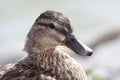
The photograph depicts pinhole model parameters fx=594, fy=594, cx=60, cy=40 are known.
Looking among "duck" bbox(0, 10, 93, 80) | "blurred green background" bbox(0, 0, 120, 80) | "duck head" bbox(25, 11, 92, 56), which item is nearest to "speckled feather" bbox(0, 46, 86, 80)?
"duck" bbox(0, 10, 93, 80)

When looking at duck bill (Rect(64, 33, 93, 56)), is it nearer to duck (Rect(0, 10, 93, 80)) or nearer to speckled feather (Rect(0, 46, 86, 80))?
duck (Rect(0, 10, 93, 80))

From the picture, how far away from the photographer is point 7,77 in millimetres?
5332

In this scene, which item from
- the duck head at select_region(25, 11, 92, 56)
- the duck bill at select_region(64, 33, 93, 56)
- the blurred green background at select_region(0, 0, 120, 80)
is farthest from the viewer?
the blurred green background at select_region(0, 0, 120, 80)

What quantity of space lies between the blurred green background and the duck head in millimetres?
1294

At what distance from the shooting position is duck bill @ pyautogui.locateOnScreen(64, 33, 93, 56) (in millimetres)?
5586

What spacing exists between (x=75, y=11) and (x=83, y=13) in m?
0.26

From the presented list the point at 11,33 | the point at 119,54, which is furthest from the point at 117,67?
the point at 11,33

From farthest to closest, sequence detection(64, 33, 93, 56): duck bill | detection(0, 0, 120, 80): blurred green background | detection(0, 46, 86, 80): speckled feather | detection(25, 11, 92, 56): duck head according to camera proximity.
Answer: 1. detection(0, 0, 120, 80): blurred green background
2. detection(64, 33, 93, 56): duck bill
3. detection(25, 11, 92, 56): duck head
4. detection(0, 46, 86, 80): speckled feather

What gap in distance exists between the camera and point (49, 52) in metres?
5.69

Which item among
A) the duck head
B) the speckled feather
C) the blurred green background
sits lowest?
the speckled feather

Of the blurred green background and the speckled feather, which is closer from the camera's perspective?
the speckled feather

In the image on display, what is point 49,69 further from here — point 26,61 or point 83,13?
point 83,13

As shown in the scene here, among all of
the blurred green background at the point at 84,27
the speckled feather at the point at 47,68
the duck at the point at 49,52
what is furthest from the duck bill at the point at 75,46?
the blurred green background at the point at 84,27

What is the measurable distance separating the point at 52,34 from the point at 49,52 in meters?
0.25
